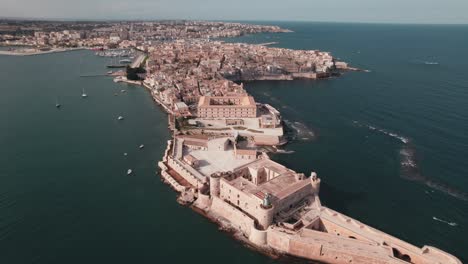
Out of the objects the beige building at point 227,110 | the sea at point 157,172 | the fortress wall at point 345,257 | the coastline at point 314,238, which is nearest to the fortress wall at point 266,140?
the sea at point 157,172

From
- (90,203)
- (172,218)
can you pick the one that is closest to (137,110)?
(90,203)

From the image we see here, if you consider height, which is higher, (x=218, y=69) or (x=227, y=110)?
(x=218, y=69)

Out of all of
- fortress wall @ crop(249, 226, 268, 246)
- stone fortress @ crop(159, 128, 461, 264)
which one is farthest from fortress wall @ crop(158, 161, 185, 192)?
fortress wall @ crop(249, 226, 268, 246)

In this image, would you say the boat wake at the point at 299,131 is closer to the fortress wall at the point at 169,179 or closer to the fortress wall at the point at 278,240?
the fortress wall at the point at 169,179

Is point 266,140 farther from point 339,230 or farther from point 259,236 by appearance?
point 259,236

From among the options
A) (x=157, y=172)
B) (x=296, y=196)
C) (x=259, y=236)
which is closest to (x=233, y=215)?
(x=259, y=236)

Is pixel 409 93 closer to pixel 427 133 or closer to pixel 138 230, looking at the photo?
pixel 427 133

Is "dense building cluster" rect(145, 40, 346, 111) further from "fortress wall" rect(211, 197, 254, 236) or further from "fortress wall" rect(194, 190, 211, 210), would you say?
"fortress wall" rect(211, 197, 254, 236)

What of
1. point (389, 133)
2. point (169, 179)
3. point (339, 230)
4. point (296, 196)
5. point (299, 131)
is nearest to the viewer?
point (339, 230)
